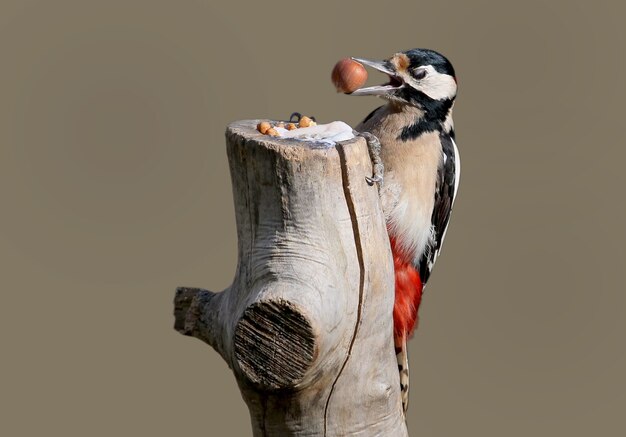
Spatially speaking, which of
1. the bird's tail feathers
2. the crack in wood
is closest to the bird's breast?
the bird's tail feathers

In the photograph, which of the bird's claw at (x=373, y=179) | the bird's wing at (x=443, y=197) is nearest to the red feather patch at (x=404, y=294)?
the bird's wing at (x=443, y=197)

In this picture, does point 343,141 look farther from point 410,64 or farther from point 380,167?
point 410,64

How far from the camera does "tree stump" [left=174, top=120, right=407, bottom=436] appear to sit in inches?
135

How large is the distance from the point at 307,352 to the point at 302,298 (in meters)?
0.18

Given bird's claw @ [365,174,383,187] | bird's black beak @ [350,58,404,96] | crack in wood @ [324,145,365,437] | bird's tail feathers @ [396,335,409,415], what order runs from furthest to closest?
bird's black beak @ [350,58,404,96] → bird's tail feathers @ [396,335,409,415] → bird's claw @ [365,174,383,187] → crack in wood @ [324,145,365,437]

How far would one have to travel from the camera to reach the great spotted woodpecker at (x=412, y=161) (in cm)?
445

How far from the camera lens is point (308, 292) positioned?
11.3ft

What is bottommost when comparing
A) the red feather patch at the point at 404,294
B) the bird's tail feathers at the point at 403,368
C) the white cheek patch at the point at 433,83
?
the bird's tail feathers at the point at 403,368

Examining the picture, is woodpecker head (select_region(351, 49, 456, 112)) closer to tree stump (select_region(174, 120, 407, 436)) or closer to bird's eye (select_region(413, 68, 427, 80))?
bird's eye (select_region(413, 68, 427, 80))

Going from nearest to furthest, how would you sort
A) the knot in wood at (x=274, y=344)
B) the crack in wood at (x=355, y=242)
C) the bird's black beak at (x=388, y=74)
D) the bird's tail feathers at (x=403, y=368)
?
1. the knot in wood at (x=274, y=344)
2. the crack in wood at (x=355, y=242)
3. the bird's tail feathers at (x=403, y=368)
4. the bird's black beak at (x=388, y=74)

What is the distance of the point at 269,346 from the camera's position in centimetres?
340

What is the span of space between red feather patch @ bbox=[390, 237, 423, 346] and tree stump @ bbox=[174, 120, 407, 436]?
407mm

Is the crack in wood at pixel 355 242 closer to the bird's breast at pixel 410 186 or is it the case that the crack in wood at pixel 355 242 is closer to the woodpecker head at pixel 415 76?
the bird's breast at pixel 410 186

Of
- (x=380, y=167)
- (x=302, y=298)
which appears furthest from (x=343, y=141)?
(x=302, y=298)
